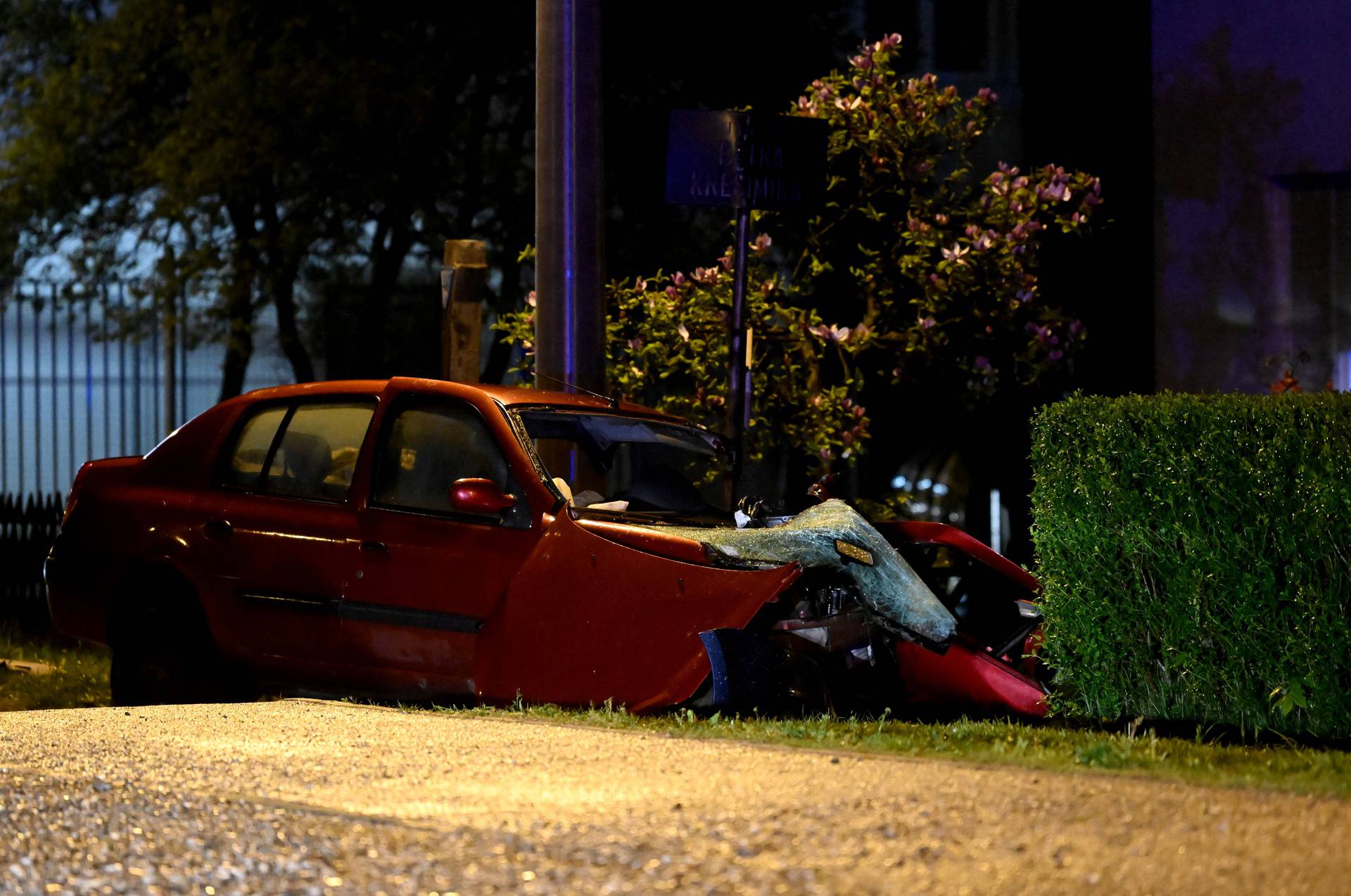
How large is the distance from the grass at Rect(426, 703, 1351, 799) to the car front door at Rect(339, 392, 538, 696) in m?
0.35

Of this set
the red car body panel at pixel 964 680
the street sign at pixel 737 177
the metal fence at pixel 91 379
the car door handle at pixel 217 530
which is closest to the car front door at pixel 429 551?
the car door handle at pixel 217 530

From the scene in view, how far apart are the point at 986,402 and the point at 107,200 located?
11.7 meters

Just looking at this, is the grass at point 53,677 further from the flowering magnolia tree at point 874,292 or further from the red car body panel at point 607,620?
the red car body panel at point 607,620

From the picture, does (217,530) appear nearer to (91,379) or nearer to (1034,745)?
(1034,745)

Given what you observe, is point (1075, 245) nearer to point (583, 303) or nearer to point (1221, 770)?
point (583, 303)

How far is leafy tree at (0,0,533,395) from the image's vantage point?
2148 cm

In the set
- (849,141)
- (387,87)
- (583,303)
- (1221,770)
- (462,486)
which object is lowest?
(1221,770)

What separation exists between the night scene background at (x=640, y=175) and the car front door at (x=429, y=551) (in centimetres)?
595

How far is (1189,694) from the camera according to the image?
800 cm

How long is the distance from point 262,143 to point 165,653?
1246cm

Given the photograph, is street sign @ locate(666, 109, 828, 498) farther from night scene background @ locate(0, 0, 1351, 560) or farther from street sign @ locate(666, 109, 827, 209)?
night scene background @ locate(0, 0, 1351, 560)

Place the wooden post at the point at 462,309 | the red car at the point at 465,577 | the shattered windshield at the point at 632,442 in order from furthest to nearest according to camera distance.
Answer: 1. the wooden post at the point at 462,309
2. the shattered windshield at the point at 632,442
3. the red car at the point at 465,577

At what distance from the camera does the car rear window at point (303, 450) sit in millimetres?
9477

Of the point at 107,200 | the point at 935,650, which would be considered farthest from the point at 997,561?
the point at 107,200
